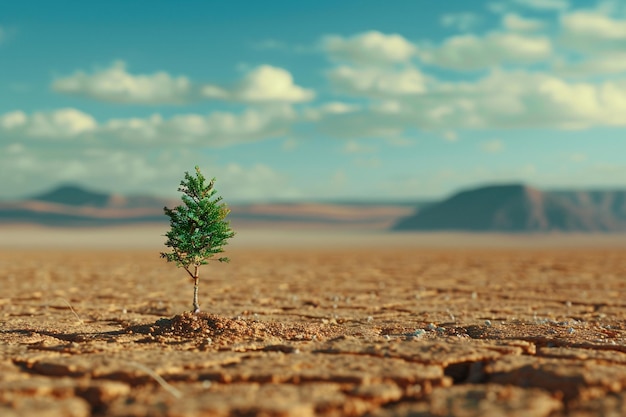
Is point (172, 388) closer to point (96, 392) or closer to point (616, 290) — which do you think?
point (96, 392)

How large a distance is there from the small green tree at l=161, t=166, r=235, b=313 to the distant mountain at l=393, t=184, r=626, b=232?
Result: 3712 inches

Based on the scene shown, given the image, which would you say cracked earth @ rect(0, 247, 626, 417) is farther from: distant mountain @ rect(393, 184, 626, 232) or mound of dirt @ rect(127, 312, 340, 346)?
distant mountain @ rect(393, 184, 626, 232)

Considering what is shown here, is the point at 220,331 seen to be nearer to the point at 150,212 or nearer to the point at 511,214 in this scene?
the point at 511,214

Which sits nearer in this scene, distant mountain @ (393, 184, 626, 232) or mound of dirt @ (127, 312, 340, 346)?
mound of dirt @ (127, 312, 340, 346)

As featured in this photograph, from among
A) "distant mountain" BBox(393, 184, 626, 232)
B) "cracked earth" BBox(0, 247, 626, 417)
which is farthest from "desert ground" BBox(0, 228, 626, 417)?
"distant mountain" BBox(393, 184, 626, 232)

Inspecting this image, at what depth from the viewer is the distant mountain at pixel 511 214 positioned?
98312 millimetres

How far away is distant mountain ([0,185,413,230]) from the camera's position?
115188 mm

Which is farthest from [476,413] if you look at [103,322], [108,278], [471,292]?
[108,278]

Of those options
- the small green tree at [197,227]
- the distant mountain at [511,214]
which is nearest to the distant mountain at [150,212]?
the distant mountain at [511,214]

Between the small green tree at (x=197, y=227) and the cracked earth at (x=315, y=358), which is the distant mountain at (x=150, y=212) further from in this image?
the small green tree at (x=197, y=227)

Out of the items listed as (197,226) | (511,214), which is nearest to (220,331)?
(197,226)

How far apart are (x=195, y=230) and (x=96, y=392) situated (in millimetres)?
2978

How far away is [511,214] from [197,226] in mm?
100130

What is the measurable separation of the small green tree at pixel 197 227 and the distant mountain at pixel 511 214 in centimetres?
9430
